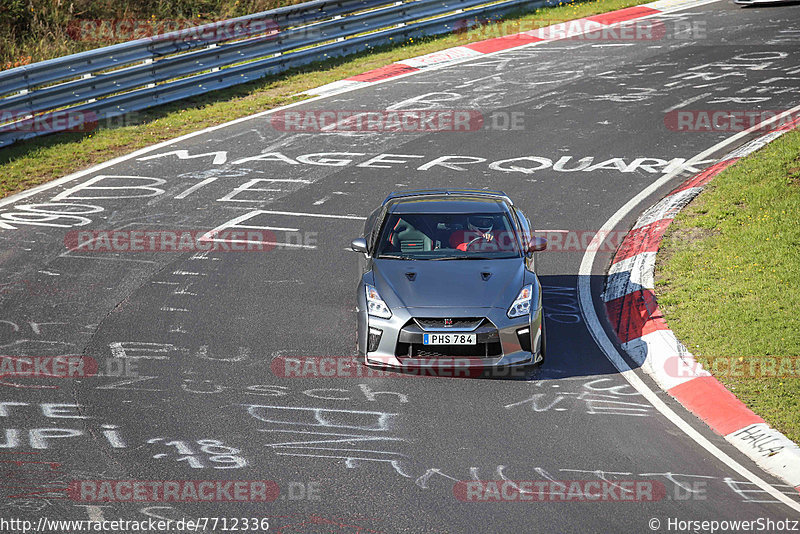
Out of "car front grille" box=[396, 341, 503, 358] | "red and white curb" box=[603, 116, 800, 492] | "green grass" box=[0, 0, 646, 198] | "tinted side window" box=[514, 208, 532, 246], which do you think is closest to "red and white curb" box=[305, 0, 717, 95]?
"green grass" box=[0, 0, 646, 198]

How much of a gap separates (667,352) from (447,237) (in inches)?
101

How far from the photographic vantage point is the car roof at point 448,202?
990cm

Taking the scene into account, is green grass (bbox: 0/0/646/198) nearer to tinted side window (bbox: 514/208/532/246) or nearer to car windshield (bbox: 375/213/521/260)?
car windshield (bbox: 375/213/521/260)

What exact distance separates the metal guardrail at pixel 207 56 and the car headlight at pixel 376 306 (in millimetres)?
10080

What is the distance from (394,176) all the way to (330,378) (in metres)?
7.01

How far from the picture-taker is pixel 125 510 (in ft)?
20.0

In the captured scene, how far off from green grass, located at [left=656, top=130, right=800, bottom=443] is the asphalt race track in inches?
33.7

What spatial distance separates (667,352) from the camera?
29.4 feet

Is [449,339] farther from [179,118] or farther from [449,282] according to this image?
[179,118]

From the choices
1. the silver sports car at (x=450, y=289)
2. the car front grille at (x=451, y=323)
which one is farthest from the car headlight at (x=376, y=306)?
the car front grille at (x=451, y=323)

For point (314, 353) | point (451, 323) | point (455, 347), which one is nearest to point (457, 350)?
point (455, 347)

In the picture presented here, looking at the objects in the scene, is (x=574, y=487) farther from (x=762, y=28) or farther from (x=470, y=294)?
(x=762, y=28)

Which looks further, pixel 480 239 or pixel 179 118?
pixel 179 118

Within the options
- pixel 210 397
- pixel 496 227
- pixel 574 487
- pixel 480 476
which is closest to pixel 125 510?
pixel 210 397
